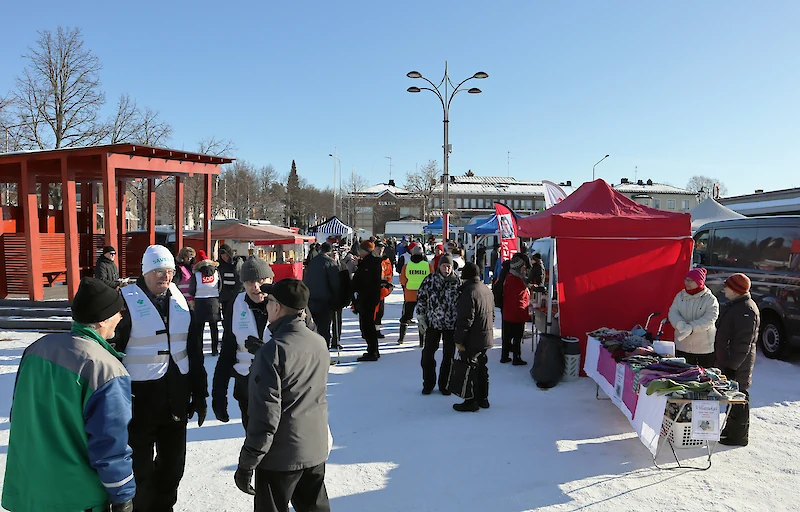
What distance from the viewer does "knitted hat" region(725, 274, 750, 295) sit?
17.5 feet

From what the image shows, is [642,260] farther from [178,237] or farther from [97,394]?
[178,237]

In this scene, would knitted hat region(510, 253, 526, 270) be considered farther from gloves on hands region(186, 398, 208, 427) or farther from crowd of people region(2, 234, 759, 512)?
gloves on hands region(186, 398, 208, 427)

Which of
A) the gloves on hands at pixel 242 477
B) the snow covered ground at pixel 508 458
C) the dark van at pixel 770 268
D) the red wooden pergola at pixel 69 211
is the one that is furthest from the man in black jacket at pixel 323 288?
the dark van at pixel 770 268

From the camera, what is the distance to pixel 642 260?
791cm

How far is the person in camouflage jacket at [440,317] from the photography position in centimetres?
656

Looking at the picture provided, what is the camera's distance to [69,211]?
1186 cm

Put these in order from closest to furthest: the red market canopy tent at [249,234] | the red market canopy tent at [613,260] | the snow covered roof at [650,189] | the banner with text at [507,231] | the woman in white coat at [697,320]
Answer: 1. the woman in white coat at [697,320]
2. the red market canopy tent at [613,260]
3. the banner with text at [507,231]
4. the red market canopy tent at [249,234]
5. the snow covered roof at [650,189]

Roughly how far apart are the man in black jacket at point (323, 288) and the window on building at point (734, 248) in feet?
22.8

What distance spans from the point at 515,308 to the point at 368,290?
2.30 meters

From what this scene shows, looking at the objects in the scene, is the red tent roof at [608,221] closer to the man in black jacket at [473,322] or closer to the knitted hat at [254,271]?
the man in black jacket at [473,322]

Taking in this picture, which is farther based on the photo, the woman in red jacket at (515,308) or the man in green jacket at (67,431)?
the woman in red jacket at (515,308)

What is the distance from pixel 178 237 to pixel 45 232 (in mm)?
3283

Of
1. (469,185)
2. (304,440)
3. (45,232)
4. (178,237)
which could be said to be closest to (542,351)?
(304,440)

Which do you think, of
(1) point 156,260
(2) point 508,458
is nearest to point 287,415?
(1) point 156,260
